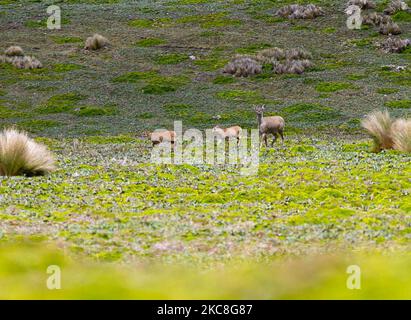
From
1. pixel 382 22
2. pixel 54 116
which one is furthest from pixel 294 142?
pixel 382 22

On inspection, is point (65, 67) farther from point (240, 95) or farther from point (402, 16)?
point (402, 16)

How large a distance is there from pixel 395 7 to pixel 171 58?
21015 millimetres

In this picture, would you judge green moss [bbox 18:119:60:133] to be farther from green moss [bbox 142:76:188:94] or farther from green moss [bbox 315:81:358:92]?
green moss [bbox 315:81:358:92]

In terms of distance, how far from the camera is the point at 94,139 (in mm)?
29219

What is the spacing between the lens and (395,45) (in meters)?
46.6

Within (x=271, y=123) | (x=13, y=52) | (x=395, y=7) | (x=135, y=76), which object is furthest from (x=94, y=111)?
(x=395, y=7)

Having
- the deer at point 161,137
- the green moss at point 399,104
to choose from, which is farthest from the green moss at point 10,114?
the green moss at point 399,104

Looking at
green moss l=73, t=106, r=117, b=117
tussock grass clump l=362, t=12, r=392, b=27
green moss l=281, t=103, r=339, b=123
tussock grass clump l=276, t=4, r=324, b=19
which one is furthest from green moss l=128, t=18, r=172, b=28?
green moss l=281, t=103, r=339, b=123

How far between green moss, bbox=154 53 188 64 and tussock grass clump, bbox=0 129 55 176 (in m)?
28.9

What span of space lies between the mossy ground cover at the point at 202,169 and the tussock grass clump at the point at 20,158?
33.4 inches

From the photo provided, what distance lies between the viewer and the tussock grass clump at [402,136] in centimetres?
2120

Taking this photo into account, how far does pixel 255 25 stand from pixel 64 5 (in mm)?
22603

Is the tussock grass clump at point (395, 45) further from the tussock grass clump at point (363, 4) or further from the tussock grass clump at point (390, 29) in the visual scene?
the tussock grass clump at point (363, 4)

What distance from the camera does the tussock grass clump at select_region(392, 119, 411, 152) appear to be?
2120cm
